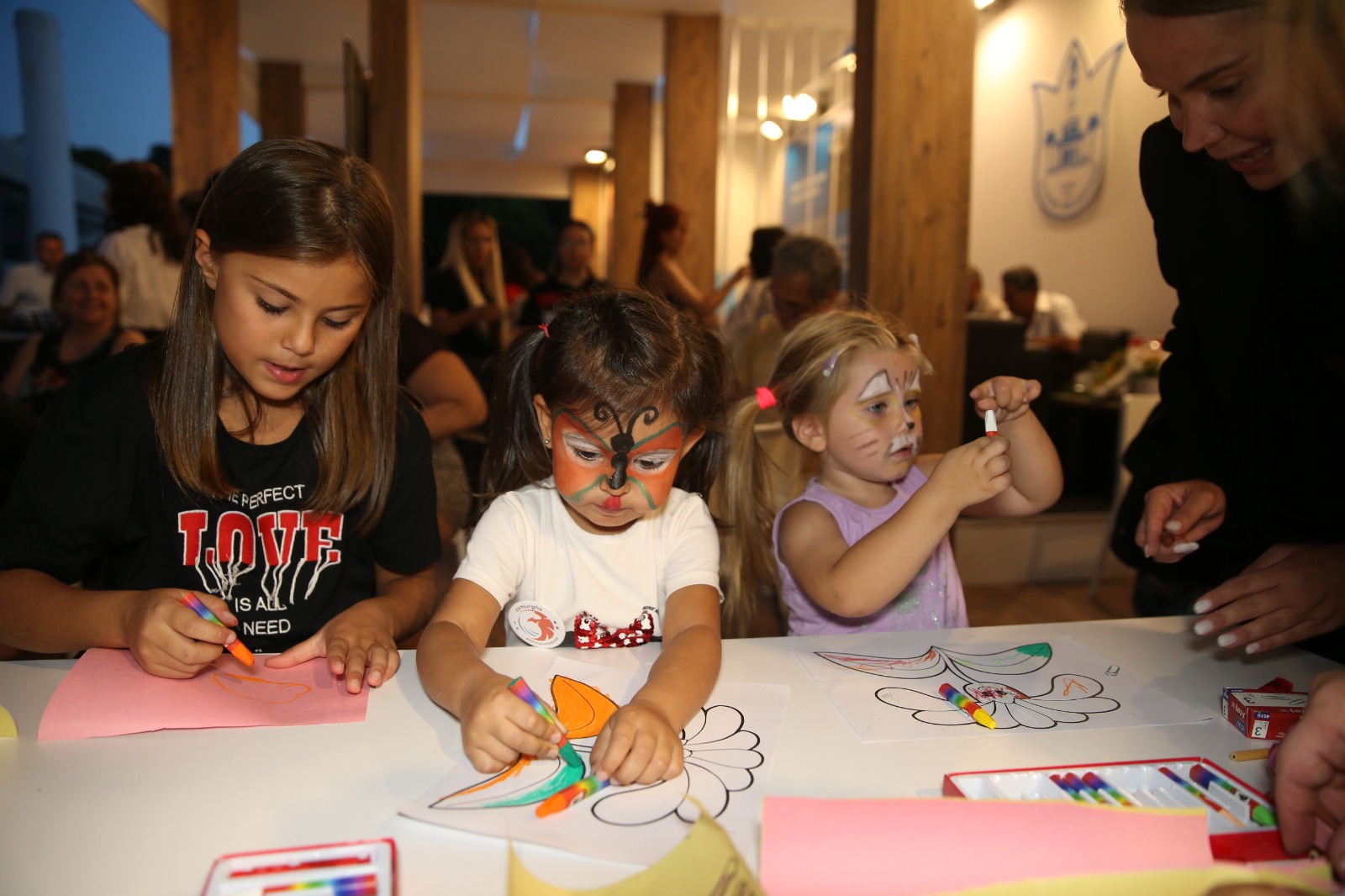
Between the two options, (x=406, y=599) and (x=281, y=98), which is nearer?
(x=406, y=599)

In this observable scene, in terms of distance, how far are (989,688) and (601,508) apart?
47 centimetres

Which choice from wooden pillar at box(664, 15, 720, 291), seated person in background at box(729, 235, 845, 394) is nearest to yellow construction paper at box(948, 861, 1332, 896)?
seated person in background at box(729, 235, 845, 394)

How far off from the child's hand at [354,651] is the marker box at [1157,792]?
564 mm

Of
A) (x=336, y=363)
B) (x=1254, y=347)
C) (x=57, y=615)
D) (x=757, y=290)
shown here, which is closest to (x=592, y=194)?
(x=757, y=290)

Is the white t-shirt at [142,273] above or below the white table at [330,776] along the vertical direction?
above

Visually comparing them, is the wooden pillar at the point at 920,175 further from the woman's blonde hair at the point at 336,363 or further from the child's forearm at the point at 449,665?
the child's forearm at the point at 449,665

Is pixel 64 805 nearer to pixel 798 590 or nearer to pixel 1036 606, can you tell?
pixel 798 590

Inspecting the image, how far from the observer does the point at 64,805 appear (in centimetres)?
67

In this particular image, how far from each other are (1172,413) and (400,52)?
3653 millimetres

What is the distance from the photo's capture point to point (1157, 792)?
2.31 ft

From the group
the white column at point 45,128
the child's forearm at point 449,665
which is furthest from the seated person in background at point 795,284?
the white column at point 45,128

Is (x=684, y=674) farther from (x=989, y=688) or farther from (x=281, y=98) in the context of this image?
(x=281, y=98)

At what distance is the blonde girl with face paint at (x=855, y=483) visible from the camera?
1.17 meters

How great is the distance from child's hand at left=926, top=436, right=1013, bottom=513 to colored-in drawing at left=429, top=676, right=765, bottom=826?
16.2 inches
